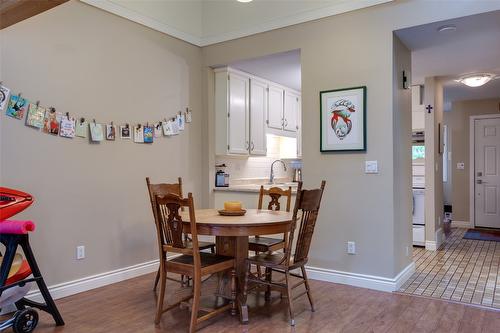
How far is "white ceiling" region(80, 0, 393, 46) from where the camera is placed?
3.83 metres

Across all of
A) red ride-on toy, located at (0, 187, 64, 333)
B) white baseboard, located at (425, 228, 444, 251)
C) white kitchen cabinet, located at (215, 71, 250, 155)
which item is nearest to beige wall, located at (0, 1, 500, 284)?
red ride-on toy, located at (0, 187, 64, 333)

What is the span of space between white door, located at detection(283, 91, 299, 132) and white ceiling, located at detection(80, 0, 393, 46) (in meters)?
1.78

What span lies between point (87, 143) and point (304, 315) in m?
2.41

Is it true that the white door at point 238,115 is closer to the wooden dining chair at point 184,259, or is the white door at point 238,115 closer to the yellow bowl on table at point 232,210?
the yellow bowl on table at point 232,210

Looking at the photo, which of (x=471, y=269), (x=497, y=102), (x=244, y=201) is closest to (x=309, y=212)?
(x=244, y=201)

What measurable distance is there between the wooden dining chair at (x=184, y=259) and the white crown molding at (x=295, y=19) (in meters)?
2.46

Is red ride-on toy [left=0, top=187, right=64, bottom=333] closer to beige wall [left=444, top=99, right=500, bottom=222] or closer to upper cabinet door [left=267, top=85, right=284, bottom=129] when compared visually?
upper cabinet door [left=267, top=85, right=284, bottom=129]

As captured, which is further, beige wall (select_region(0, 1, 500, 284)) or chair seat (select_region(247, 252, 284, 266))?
beige wall (select_region(0, 1, 500, 284))

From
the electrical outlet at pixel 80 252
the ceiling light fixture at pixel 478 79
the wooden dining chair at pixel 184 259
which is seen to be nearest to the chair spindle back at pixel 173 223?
the wooden dining chair at pixel 184 259

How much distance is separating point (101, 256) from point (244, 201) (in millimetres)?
1729

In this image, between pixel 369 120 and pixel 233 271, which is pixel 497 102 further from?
pixel 233 271

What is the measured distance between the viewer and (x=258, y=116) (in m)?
5.38

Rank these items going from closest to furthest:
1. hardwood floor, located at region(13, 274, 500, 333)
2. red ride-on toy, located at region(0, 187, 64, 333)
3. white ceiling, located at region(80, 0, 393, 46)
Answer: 1. red ride-on toy, located at region(0, 187, 64, 333)
2. hardwood floor, located at region(13, 274, 500, 333)
3. white ceiling, located at region(80, 0, 393, 46)

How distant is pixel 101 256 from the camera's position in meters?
3.64
